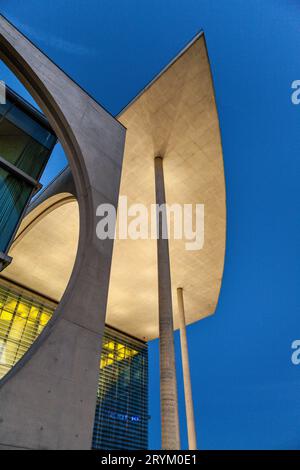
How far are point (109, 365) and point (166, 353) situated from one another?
54.9ft

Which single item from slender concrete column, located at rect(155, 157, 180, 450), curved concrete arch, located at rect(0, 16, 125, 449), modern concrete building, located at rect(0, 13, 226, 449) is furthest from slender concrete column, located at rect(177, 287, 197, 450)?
curved concrete arch, located at rect(0, 16, 125, 449)

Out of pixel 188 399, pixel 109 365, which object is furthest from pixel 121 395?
pixel 188 399

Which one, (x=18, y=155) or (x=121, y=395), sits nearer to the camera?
(x=18, y=155)

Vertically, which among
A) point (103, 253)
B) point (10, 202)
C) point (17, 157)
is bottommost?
point (103, 253)

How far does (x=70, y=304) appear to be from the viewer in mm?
5238

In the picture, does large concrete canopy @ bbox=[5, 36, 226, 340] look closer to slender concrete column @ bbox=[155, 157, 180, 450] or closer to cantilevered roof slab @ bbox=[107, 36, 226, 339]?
cantilevered roof slab @ bbox=[107, 36, 226, 339]

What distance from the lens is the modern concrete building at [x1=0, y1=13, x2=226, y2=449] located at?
436 cm

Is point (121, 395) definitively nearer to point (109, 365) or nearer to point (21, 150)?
point (109, 365)

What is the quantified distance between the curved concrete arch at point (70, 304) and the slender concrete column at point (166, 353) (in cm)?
317

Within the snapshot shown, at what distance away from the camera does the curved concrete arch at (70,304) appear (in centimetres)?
396

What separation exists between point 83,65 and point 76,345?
336 ft

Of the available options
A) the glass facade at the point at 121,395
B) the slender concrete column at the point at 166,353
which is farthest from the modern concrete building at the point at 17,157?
the glass facade at the point at 121,395
